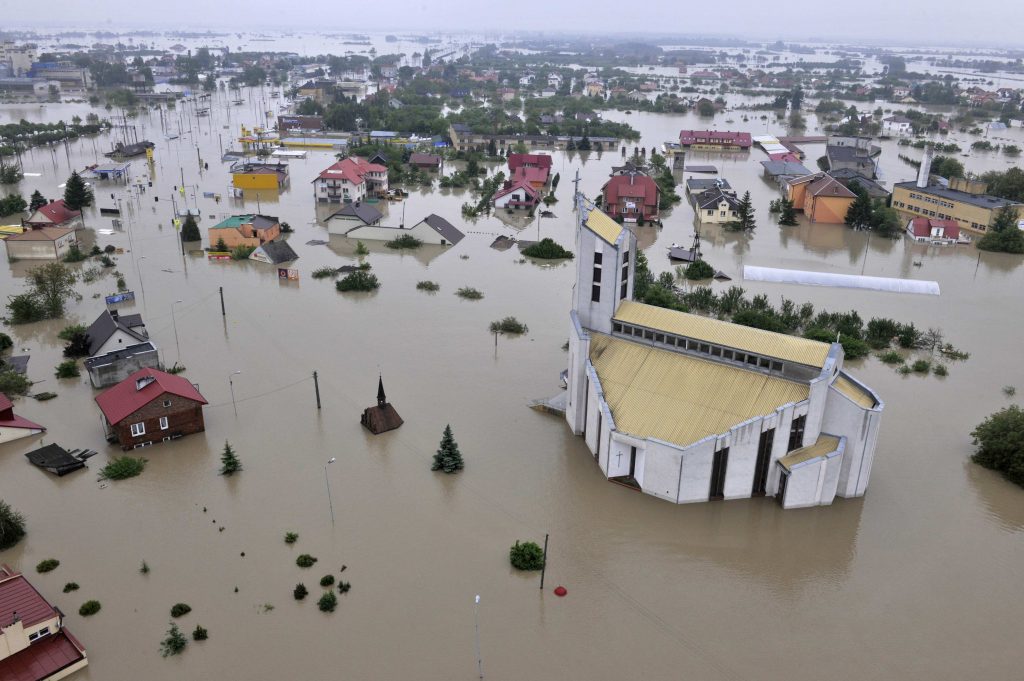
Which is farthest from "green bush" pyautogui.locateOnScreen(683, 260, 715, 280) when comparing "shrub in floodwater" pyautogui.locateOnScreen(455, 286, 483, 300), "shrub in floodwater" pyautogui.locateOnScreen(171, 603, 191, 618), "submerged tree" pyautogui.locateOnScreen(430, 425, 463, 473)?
"shrub in floodwater" pyautogui.locateOnScreen(171, 603, 191, 618)

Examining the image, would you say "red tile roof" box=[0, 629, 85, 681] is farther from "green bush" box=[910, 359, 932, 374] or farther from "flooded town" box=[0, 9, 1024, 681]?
"green bush" box=[910, 359, 932, 374]

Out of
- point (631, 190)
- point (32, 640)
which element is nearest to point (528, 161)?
point (631, 190)

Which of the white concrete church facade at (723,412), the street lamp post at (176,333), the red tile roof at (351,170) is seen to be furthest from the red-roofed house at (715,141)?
the white concrete church facade at (723,412)

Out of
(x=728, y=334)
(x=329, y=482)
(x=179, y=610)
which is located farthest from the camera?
(x=329, y=482)

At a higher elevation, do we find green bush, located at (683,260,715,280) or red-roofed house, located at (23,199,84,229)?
red-roofed house, located at (23,199,84,229)

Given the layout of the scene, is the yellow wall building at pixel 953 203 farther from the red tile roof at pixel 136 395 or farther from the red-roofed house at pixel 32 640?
the red-roofed house at pixel 32 640

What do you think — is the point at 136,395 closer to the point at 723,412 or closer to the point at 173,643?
the point at 173,643
